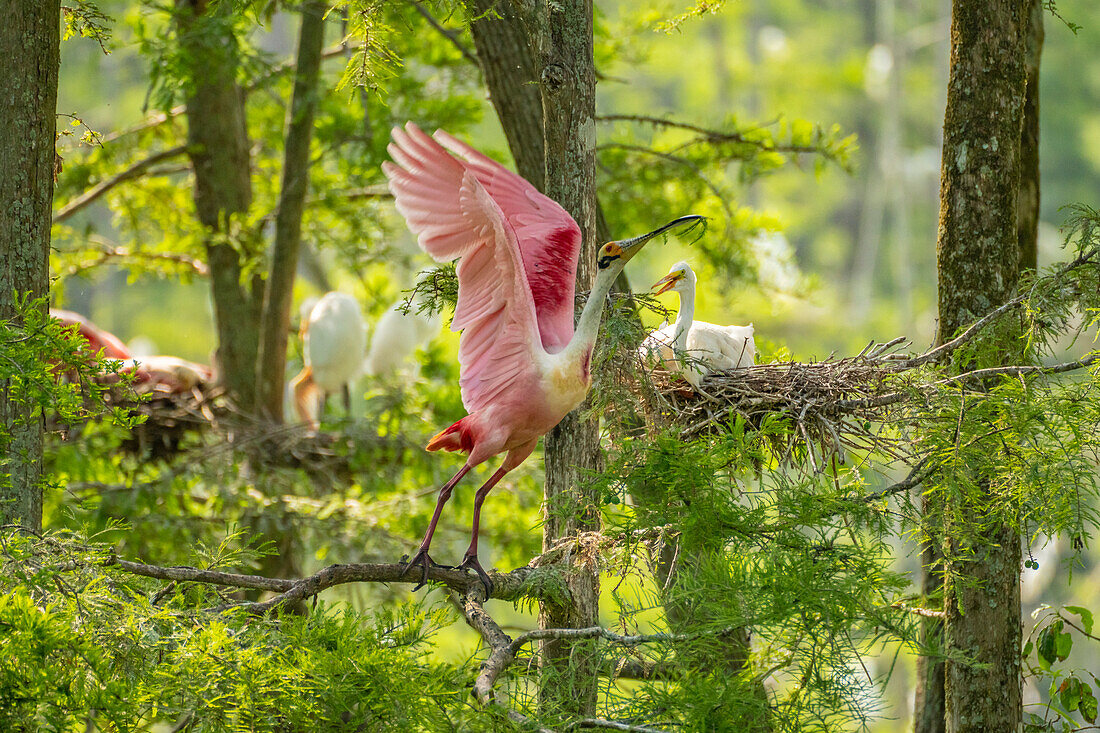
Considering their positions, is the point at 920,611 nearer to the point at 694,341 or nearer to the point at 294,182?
the point at 694,341

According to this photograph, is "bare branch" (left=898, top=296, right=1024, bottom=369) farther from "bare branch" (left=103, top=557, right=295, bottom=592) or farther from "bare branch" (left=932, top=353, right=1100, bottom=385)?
"bare branch" (left=103, top=557, right=295, bottom=592)

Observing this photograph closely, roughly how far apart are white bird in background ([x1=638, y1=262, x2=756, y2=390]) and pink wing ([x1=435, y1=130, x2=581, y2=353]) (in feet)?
1.68

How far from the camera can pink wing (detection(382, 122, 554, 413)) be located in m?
2.86

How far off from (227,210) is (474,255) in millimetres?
4309

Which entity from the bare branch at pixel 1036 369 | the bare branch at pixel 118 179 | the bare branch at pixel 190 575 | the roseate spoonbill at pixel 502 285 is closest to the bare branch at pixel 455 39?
the roseate spoonbill at pixel 502 285

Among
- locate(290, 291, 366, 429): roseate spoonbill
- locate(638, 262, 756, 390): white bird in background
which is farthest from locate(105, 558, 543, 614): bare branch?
locate(290, 291, 366, 429): roseate spoonbill

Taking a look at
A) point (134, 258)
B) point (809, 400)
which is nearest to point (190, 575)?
point (809, 400)

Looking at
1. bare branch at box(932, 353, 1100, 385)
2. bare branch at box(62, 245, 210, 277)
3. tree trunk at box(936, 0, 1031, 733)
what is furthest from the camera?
bare branch at box(62, 245, 210, 277)

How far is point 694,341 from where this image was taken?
411 cm

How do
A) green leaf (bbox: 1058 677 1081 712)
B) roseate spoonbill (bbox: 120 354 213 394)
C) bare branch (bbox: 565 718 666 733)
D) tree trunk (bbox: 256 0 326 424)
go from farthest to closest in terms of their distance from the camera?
roseate spoonbill (bbox: 120 354 213 394), tree trunk (bbox: 256 0 326 424), green leaf (bbox: 1058 677 1081 712), bare branch (bbox: 565 718 666 733)

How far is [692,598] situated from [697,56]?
23437 millimetres

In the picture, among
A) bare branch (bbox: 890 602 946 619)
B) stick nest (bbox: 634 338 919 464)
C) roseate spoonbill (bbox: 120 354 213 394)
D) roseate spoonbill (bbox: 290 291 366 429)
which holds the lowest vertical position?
bare branch (bbox: 890 602 946 619)

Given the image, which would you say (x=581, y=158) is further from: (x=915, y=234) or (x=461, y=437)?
(x=915, y=234)

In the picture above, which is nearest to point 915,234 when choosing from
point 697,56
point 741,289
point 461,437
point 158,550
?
point 697,56
